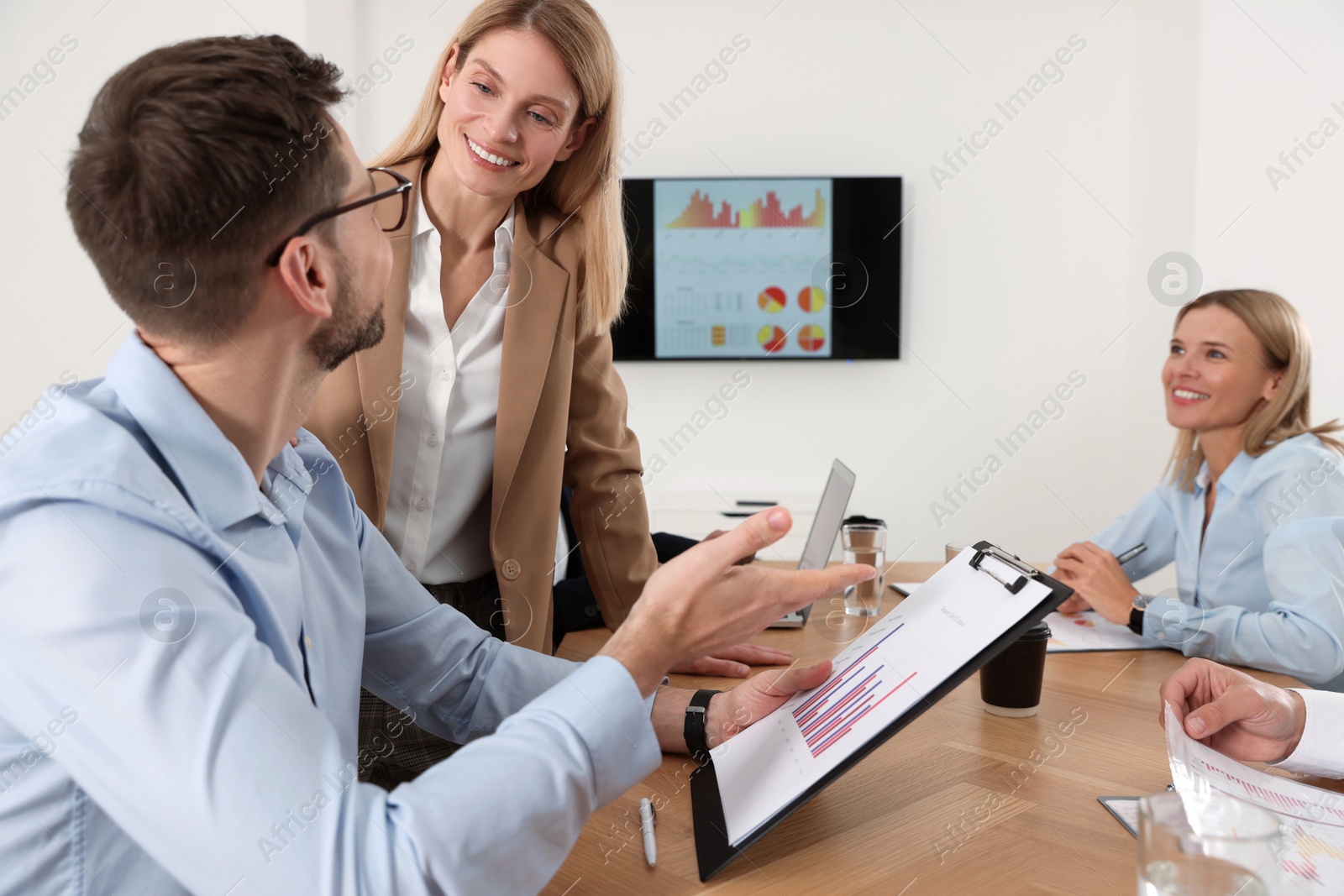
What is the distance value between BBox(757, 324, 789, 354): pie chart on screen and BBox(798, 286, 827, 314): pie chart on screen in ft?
0.50

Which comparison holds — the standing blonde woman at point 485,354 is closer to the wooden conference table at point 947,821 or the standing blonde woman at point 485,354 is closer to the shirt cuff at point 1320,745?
the wooden conference table at point 947,821

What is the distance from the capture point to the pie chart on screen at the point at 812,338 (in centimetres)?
448

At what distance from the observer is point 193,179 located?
78 centimetres

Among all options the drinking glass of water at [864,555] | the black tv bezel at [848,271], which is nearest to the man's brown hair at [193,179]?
the drinking glass of water at [864,555]

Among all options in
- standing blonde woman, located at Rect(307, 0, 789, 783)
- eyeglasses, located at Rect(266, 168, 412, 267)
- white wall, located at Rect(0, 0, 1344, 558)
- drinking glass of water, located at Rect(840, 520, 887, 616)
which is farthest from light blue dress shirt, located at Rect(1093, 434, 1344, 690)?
white wall, located at Rect(0, 0, 1344, 558)

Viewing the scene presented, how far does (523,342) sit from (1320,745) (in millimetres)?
1173

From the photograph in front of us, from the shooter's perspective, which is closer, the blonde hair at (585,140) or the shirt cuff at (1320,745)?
the shirt cuff at (1320,745)

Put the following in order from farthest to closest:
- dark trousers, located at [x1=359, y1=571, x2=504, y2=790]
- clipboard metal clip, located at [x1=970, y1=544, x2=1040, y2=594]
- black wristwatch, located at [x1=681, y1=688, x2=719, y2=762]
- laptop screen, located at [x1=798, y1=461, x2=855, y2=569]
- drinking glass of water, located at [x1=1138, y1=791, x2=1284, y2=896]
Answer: laptop screen, located at [x1=798, y1=461, x2=855, y2=569], dark trousers, located at [x1=359, y1=571, x2=504, y2=790], black wristwatch, located at [x1=681, y1=688, x2=719, y2=762], clipboard metal clip, located at [x1=970, y1=544, x2=1040, y2=594], drinking glass of water, located at [x1=1138, y1=791, x2=1284, y2=896]

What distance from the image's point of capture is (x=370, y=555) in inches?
45.1

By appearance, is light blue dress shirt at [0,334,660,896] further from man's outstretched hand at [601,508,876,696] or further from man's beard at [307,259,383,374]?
man's beard at [307,259,383,374]

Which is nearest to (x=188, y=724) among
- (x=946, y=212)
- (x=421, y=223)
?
(x=421, y=223)

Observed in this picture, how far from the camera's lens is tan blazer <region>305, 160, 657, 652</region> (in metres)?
1.45

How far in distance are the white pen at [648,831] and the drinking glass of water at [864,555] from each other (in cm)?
94

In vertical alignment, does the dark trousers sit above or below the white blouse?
below
